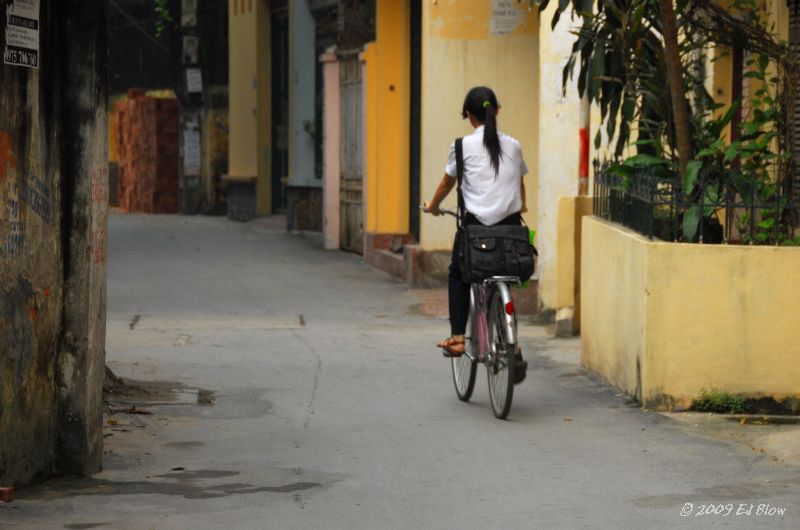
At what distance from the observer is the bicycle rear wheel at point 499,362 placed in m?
9.05

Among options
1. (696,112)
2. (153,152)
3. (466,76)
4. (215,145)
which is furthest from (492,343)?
(153,152)

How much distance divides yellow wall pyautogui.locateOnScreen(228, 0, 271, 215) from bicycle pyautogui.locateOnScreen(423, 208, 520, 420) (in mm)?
18883

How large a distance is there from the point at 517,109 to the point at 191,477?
9879 mm

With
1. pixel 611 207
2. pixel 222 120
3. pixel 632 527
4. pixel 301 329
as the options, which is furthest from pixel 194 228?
pixel 632 527

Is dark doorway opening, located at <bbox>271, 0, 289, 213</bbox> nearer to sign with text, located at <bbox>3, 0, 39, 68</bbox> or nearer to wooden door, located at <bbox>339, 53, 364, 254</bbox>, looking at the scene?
wooden door, located at <bbox>339, 53, 364, 254</bbox>

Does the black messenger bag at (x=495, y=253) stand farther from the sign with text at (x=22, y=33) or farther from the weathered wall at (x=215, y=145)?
the weathered wall at (x=215, y=145)

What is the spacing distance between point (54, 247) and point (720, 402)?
12.8 feet

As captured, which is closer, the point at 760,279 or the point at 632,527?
the point at 632,527

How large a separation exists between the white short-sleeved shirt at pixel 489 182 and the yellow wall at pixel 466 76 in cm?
710

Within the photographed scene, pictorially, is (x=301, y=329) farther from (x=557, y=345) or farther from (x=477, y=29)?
(x=477, y=29)

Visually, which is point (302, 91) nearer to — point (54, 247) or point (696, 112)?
point (696, 112)

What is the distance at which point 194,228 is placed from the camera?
1064 inches

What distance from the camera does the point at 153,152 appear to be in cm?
3322

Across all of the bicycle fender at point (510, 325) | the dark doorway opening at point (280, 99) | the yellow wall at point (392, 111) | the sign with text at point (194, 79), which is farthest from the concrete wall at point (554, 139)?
the sign with text at point (194, 79)
